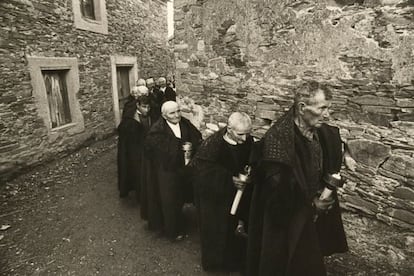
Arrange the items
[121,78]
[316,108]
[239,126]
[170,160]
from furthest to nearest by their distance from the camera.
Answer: [121,78] → [170,160] → [239,126] → [316,108]

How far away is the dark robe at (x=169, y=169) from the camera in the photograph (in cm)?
323

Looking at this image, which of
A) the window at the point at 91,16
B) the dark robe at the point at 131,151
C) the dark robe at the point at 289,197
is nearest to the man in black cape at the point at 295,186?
the dark robe at the point at 289,197

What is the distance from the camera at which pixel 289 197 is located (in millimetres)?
1995

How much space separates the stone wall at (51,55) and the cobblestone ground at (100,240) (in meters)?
0.89

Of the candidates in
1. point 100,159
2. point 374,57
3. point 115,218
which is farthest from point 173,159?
point 100,159

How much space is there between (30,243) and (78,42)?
479 cm

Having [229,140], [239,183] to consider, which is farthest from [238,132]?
[239,183]

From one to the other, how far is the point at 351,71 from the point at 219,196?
188cm

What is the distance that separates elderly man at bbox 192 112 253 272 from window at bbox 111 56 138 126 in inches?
238

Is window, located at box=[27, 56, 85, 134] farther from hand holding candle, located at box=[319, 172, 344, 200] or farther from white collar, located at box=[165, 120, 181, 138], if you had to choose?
hand holding candle, located at box=[319, 172, 344, 200]

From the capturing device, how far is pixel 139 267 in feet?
9.82

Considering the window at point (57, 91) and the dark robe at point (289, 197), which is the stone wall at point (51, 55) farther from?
the dark robe at point (289, 197)

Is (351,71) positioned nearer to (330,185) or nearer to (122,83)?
(330,185)

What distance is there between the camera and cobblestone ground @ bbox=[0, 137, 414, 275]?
2.87 meters
